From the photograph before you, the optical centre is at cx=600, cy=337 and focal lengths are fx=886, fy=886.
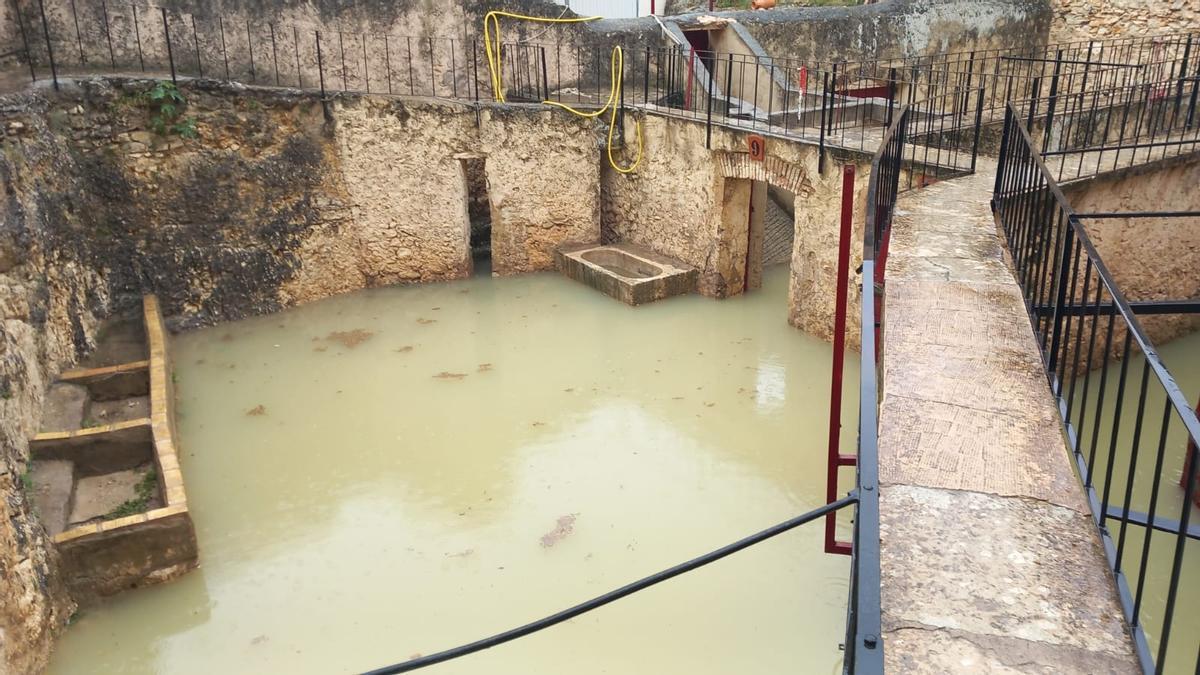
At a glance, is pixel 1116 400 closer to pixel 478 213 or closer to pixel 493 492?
pixel 493 492

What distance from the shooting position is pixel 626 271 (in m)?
11.1

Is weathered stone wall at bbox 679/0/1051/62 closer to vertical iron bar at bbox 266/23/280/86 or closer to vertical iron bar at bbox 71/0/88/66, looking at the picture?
vertical iron bar at bbox 266/23/280/86

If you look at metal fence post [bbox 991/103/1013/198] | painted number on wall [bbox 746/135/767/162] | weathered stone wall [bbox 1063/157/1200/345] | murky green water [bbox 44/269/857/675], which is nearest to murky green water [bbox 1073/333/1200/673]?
weathered stone wall [bbox 1063/157/1200/345]

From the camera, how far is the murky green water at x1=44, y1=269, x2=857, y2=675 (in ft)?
16.8

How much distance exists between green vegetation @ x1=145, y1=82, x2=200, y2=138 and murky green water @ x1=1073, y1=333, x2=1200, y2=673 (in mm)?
8756

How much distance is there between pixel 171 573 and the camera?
5.56 metres

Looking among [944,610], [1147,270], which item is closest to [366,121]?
[1147,270]

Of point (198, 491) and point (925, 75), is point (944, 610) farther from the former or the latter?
point (925, 75)

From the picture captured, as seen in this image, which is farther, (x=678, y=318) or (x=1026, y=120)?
(x=678, y=318)

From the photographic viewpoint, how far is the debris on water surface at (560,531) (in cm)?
596

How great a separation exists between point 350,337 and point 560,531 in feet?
13.8

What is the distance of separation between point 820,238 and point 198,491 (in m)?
5.98

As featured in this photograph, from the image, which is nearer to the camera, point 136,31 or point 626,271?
point 136,31

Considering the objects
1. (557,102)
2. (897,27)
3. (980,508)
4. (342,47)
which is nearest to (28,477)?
(980,508)
